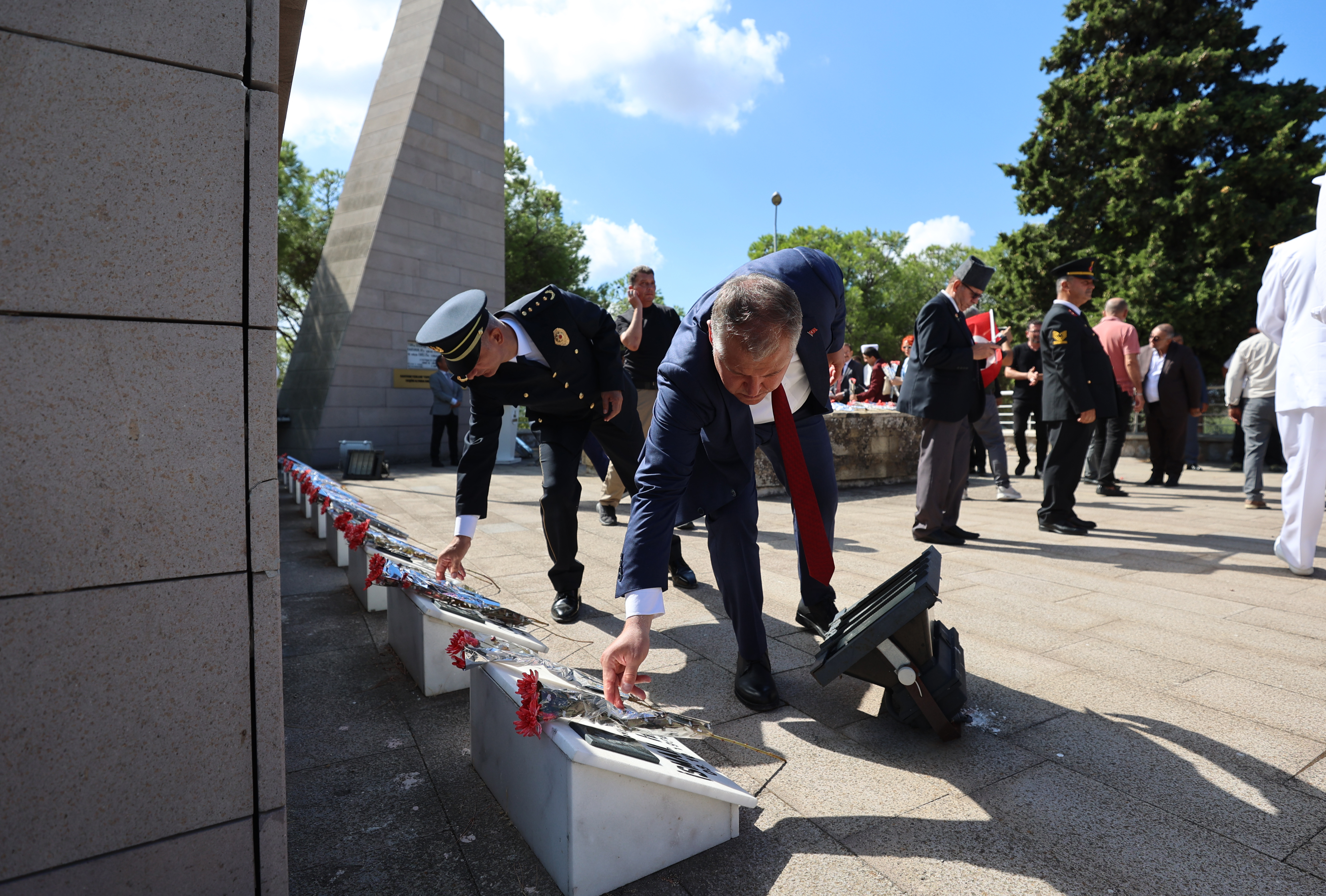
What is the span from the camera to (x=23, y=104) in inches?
47.2

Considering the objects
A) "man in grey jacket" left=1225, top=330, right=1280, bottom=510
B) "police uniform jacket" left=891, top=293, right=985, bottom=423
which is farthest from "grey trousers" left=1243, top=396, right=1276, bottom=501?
"police uniform jacket" left=891, top=293, right=985, bottom=423

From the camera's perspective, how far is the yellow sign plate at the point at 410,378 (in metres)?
13.5

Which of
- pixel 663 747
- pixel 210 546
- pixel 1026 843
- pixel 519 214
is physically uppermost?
pixel 519 214

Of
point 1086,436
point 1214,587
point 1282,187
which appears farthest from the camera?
point 1282,187

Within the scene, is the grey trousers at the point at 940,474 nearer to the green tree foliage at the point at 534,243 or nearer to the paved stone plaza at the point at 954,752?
the paved stone plaza at the point at 954,752

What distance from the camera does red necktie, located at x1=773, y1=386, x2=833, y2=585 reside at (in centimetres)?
238

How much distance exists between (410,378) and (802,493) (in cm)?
1260

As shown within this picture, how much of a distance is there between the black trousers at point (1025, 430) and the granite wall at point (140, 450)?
31.7ft

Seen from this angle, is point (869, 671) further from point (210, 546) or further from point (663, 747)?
point (210, 546)

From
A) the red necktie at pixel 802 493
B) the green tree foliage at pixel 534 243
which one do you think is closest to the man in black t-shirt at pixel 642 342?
the red necktie at pixel 802 493

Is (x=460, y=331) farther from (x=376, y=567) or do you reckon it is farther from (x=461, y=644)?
(x=461, y=644)

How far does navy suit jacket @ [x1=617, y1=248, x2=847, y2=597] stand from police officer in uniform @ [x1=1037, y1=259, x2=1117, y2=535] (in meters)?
3.63

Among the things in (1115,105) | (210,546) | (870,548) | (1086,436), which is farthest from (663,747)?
(1115,105)

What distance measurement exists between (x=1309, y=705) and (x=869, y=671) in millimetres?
1574
